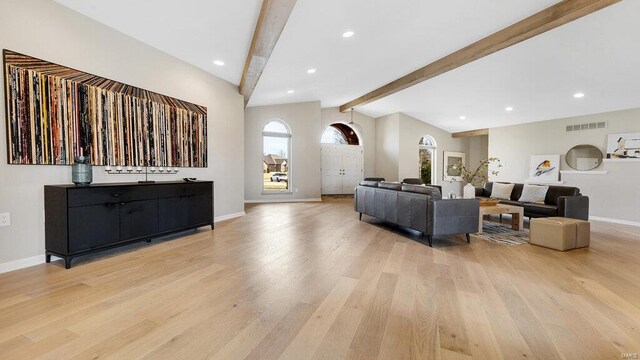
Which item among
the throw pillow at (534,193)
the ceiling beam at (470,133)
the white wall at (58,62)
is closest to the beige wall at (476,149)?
the ceiling beam at (470,133)

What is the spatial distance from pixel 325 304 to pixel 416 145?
873 centimetres

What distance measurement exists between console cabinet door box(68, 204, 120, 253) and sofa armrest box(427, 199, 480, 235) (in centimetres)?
384

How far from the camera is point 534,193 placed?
5.57 metres

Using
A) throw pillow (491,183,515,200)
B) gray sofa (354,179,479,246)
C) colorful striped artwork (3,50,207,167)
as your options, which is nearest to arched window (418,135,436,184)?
throw pillow (491,183,515,200)

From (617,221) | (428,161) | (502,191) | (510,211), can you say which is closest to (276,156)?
(428,161)

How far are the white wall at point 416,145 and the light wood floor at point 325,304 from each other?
6.16m

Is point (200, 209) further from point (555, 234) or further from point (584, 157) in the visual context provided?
point (584, 157)

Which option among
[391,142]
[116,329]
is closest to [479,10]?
[116,329]

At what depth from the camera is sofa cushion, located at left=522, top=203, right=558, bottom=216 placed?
4781 mm

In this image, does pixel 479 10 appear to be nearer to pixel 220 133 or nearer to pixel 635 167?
pixel 220 133

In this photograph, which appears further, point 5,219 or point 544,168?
point 544,168

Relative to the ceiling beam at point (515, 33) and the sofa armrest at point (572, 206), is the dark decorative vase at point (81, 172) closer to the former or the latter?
the ceiling beam at point (515, 33)

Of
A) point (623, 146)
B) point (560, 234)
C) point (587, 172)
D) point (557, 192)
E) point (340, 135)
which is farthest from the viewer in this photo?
point (340, 135)

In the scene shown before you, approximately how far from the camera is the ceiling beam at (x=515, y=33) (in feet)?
10.6
